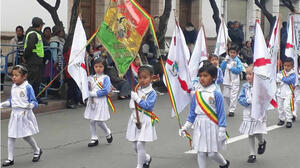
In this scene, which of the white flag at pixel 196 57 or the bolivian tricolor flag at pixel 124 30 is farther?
the white flag at pixel 196 57

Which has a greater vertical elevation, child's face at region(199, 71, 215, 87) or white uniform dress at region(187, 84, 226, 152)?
child's face at region(199, 71, 215, 87)

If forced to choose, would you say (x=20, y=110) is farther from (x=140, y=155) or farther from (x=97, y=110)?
(x=140, y=155)

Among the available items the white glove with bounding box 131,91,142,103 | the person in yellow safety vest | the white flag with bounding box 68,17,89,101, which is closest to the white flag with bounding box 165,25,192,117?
the white glove with bounding box 131,91,142,103

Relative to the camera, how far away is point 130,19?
22.8 feet

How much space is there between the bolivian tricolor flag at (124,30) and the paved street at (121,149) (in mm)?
1474

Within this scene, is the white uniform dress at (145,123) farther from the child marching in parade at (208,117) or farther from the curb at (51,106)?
the curb at (51,106)

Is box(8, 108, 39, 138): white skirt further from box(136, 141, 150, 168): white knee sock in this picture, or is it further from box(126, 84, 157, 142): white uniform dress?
box(136, 141, 150, 168): white knee sock

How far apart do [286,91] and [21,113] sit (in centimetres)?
552

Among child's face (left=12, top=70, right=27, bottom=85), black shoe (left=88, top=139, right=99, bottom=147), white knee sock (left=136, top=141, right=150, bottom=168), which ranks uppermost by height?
child's face (left=12, top=70, right=27, bottom=85)

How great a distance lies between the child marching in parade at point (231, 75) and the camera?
12031mm

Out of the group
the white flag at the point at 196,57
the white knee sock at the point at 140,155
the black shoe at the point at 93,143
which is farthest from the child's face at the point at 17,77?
the white flag at the point at 196,57

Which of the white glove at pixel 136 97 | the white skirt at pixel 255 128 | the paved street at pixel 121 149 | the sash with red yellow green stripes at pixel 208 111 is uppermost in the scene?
the white glove at pixel 136 97

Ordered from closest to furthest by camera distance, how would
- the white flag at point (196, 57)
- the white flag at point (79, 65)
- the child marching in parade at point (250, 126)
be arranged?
the child marching in parade at point (250, 126) → the white flag at point (79, 65) → the white flag at point (196, 57)

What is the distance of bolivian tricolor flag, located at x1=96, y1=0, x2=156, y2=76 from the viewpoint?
22.5ft
